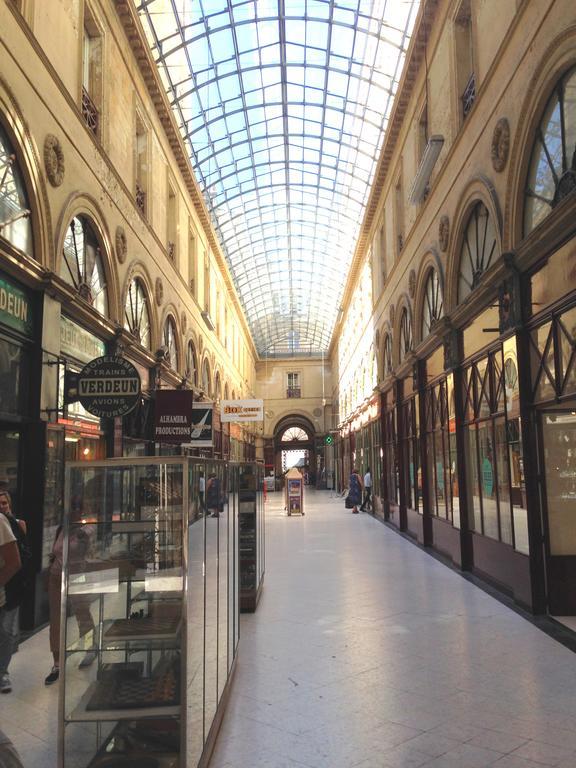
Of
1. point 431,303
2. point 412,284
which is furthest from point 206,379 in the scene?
point 431,303

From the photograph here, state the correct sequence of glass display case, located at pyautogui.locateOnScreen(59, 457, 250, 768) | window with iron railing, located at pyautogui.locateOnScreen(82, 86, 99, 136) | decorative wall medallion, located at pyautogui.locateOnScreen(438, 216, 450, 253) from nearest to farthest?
glass display case, located at pyautogui.locateOnScreen(59, 457, 250, 768), window with iron railing, located at pyautogui.locateOnScreen(82, 86, 99, 136), decorative wall medallion, located at pyautogui.locateOnScreen(438, 216, 450, 253)

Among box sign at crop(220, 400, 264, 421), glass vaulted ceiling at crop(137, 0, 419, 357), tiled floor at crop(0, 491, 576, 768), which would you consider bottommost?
tiled floor at crop(0, 491, 576, 768)

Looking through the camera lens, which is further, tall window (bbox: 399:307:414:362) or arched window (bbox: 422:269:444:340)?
tall window (bbox: 399:307:414:362)

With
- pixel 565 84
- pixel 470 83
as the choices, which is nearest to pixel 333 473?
pixel 470 83

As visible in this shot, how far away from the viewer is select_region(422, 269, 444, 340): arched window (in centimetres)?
1235

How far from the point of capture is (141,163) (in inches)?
A: 568

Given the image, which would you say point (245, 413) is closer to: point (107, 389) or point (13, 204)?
point (107, 389)

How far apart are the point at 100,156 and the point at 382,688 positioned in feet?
31.0

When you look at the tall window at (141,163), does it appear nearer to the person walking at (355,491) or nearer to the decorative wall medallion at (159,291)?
the decorative wall medallion at (159,291)

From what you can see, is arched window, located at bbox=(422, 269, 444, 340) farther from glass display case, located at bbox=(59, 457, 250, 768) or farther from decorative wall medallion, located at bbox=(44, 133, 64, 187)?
glass display case, located at bbox=(59, 457, 250, 768)

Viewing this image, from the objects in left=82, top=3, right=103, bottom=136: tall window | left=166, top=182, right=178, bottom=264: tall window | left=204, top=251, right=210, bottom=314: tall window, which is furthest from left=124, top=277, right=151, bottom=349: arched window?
left=204, top=251, right=210, bottom=314: tall window

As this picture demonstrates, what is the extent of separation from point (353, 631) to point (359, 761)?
9.77ft

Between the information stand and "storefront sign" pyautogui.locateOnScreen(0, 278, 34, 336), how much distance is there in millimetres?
15130

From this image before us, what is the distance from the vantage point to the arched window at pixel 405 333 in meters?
15.5
